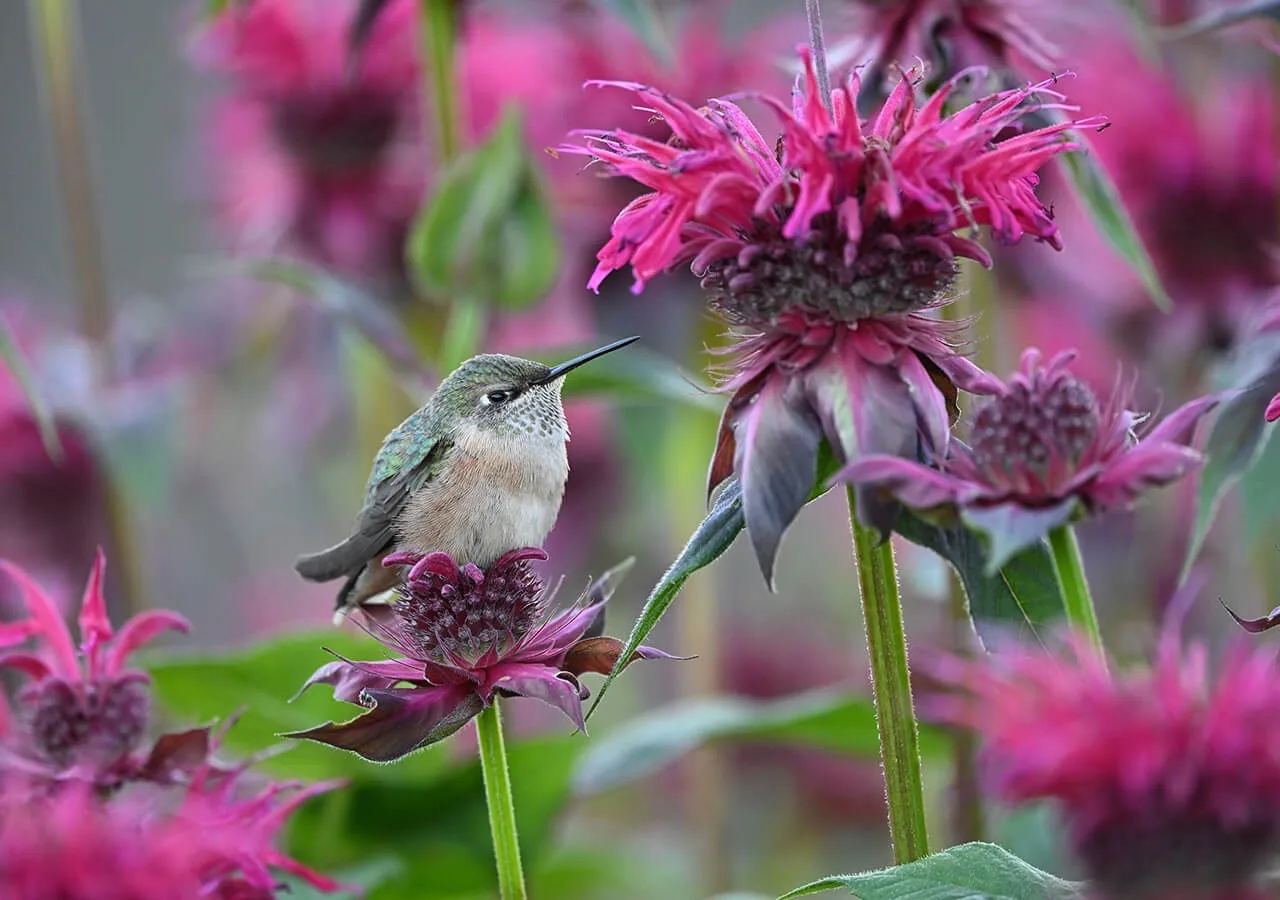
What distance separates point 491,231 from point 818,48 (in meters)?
0.49

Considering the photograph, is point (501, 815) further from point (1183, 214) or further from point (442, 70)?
point (1183, 214)

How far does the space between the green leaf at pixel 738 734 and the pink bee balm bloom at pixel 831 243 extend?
0.42 m

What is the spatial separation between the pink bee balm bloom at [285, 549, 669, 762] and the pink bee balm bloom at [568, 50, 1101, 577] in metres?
0.11

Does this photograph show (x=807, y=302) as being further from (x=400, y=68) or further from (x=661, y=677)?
(x=661, y=677)

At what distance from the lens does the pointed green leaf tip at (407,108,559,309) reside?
1081 mm

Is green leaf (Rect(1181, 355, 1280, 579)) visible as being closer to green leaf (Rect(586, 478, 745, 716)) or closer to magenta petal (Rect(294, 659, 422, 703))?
green leaf (Rect(586, 478, 745, 716))

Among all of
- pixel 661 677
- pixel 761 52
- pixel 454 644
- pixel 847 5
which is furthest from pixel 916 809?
pixel 661 677

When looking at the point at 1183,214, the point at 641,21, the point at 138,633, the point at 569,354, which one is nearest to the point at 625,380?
the point at 569,354

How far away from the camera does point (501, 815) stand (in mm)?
695

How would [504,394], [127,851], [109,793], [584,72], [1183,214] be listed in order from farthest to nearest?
[584,72], [1183,214], [504,394], [109,793], [127,851]

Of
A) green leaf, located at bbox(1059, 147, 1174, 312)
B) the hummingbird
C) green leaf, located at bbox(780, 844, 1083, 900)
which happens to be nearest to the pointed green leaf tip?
the hummingbird

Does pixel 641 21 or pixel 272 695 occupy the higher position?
pixel 641 21

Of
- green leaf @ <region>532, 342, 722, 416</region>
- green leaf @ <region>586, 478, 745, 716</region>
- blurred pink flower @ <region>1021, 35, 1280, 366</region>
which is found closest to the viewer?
green leaf @ <region>586, 478, 745, 716</region>

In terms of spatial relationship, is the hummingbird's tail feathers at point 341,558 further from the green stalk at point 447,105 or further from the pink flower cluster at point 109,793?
the green stalk at point 447,105
